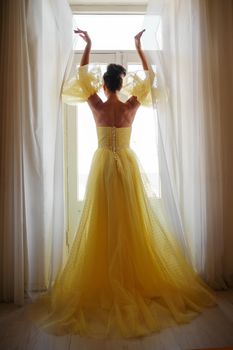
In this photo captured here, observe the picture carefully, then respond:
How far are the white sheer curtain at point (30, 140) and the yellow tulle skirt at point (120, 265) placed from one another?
17cm

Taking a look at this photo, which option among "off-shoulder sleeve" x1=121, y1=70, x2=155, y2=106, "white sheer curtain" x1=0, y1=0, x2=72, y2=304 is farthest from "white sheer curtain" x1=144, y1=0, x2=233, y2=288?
"white sheer curtain" x1=0, y1=0, x2=72, y2=304

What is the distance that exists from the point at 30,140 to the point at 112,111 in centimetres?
51

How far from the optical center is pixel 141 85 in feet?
5.05

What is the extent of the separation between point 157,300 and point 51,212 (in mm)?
791

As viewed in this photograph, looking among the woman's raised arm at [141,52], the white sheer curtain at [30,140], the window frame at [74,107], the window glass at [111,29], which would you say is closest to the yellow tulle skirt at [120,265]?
the white sheer curtain at [30,140]

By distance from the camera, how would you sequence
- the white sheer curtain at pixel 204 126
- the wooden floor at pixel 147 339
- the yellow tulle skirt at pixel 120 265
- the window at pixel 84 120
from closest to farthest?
1. the wooden floor at pixel 147 339
2. the yellow tulle skirt at pixel 120 265
3. the white sheer curtain at pixel 204 126
4. the window at pixel 84 120

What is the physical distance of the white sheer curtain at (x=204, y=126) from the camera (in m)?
1.66

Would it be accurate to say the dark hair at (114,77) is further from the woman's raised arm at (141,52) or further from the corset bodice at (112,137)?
the corset bodice at (112,137)

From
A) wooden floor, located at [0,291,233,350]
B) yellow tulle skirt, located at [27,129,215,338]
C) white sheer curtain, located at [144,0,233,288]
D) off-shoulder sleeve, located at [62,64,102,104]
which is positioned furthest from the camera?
white sheer curtain, located at [144,0,233,288]

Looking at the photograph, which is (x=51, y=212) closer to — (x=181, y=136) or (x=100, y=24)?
(x=181, y=136)

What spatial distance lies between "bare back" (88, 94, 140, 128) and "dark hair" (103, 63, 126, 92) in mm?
69

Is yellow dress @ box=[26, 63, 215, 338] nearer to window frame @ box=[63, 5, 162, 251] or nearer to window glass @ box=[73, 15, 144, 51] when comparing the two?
window frame @ box=[63, 5, 162, 251]

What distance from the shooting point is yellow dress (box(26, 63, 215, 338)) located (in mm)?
1366

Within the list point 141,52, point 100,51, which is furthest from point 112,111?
point 100,51
